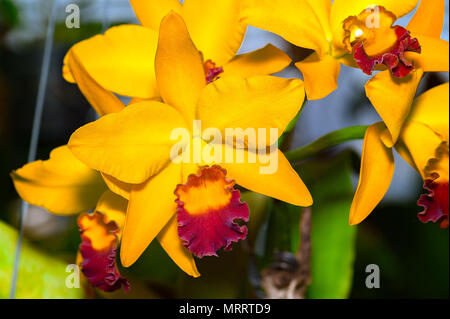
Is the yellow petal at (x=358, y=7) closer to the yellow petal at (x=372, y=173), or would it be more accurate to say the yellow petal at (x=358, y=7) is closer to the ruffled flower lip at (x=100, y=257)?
the yellow petal at (x=372, y=173)

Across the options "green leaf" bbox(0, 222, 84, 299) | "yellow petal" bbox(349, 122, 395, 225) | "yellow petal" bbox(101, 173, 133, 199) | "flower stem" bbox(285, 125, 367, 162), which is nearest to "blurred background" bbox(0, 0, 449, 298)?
"green leaf" bbox(0, 222, 84, 299)

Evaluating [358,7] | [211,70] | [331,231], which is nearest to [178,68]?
[211,70]

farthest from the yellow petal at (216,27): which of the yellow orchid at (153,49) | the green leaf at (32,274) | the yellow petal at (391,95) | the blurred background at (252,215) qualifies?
the green leaf at (32,274)

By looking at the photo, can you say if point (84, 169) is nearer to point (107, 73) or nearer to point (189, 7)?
point (107, 73)

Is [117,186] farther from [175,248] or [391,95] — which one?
[391,95]

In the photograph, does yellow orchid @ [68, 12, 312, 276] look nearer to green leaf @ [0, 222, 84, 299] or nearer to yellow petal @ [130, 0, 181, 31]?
yellow petal @ [130, 0, 181, 31]
